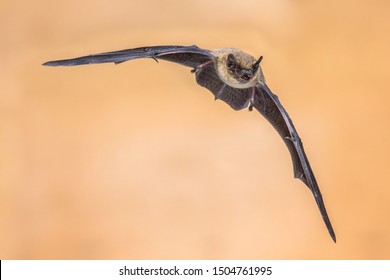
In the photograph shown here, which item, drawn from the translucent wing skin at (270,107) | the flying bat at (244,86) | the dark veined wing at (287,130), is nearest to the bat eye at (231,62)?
the flying bat at (244,86)

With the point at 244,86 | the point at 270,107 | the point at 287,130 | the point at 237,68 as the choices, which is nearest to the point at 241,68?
the point at 237,68

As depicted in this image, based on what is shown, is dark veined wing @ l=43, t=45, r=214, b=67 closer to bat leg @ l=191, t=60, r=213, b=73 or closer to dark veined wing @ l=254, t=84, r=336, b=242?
bat leg @ l=191, t=60, r=213, b=73

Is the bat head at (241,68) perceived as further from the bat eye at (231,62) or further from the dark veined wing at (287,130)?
the dark veined wing at (287,130)

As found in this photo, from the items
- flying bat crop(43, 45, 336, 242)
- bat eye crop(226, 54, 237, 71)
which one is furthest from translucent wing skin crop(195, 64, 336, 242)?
bat eye crop(226, 54, 237, 71)

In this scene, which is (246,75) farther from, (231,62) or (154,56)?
(154,56)
